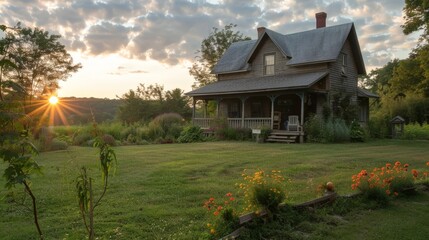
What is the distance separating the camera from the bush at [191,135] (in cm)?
2375

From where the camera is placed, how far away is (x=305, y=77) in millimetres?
22578

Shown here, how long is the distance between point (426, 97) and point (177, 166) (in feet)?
111

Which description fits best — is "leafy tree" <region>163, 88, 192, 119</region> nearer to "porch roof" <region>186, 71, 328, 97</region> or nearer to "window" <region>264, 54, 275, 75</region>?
"porch roof" <region>186, 71, 328, 97</region>

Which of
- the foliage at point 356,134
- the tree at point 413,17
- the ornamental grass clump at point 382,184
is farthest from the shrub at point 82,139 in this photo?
the tree at point 413,17

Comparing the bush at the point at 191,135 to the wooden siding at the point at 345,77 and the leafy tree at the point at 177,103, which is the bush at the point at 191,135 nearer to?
the wooden siding at the point at 345,77

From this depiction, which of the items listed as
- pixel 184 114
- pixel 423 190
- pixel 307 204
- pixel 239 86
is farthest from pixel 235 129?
pixel 184 114

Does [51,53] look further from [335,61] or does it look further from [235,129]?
[335,61]

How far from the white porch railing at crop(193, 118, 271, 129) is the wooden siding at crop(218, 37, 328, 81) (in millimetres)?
4149

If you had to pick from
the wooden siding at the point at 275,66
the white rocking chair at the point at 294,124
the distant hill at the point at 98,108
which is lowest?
the white rocking chair at the point at 294,124

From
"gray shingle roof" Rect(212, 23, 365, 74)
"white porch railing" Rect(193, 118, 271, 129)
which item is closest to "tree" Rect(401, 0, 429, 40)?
"gray shingle roof" Rect(212, 23, 365, 74)

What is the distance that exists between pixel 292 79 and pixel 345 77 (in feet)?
15.2

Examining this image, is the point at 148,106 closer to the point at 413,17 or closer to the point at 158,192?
the point at 413,17

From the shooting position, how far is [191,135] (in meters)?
24.0

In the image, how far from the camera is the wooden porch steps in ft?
67.4
